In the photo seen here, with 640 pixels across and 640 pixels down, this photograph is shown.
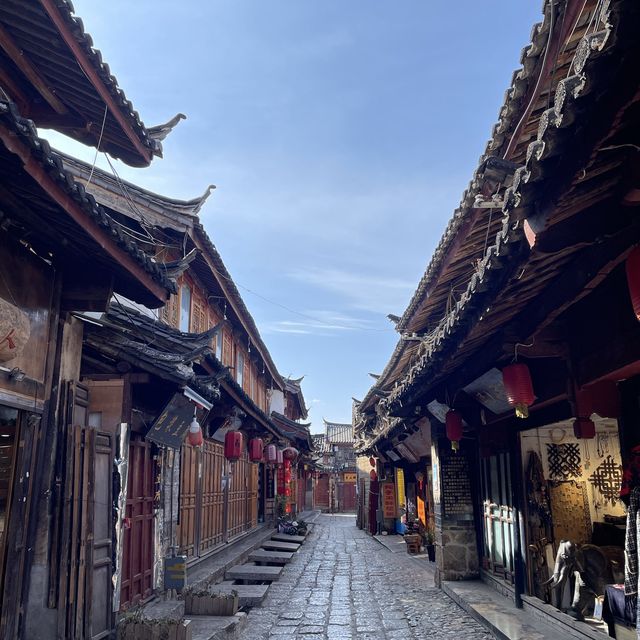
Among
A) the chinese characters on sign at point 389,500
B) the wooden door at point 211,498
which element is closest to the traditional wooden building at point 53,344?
the wooden door at point 211,498

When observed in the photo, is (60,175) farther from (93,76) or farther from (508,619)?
(508,619)

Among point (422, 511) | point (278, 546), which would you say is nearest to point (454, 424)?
point (422, 511)

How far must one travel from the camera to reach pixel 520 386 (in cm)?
642

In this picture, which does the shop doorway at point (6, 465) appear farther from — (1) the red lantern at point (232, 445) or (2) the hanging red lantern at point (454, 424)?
(1) the red lantern at point (232, 445)

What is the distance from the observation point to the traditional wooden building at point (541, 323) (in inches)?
126

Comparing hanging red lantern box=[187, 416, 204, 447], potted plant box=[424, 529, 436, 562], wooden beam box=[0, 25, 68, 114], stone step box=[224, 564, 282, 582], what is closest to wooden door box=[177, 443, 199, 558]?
stone step box=[224, 564, 282, 582]

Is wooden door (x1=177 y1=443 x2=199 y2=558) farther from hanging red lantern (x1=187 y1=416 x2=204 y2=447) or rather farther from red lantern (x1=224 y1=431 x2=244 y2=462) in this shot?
red lantern (x1=224 y1=431 x2=244 y2=462)

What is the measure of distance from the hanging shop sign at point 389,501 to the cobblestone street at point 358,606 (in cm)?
770

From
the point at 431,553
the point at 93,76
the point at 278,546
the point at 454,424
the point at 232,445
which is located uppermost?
the point at 93,76

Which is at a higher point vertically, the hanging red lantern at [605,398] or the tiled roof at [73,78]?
the tiled roof at [73,78]

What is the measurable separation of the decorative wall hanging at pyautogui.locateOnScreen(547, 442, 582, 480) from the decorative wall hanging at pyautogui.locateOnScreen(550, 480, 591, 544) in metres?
0.13

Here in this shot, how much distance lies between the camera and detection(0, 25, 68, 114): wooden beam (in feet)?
19.5

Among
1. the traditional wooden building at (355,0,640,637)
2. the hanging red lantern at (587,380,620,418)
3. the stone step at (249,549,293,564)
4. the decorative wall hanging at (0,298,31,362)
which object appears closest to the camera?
the traditional wooden building at (355,0,640,637)

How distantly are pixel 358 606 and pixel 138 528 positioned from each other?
417cm
